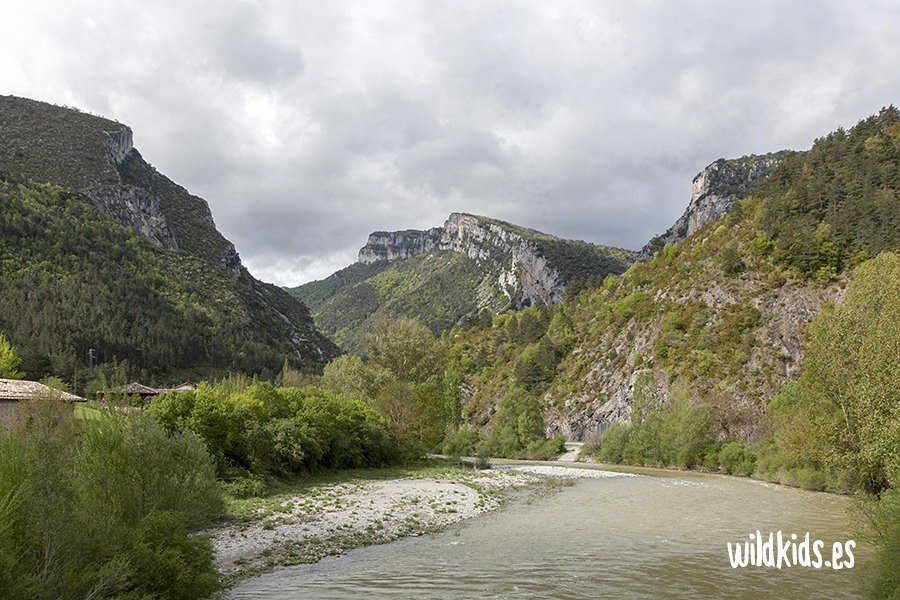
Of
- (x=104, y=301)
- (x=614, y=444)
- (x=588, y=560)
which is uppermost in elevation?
(x=104, y=301)

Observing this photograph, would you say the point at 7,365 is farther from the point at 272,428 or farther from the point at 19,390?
the point at 272,428

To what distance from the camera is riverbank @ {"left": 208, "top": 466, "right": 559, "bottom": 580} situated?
19.6 meters

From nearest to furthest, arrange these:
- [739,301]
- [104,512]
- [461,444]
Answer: [104,512]
[739,301]
[461,444]

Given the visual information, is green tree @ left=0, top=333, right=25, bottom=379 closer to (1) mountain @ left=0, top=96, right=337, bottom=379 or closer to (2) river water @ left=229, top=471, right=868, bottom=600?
(1) mountain @ left=0, top=96, right=337, bottom=379

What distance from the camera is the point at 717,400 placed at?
230ft

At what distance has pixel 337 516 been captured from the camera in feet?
87.1

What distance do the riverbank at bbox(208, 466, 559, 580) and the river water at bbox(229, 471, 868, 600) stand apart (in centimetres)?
118

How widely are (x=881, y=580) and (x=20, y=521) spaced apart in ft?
59.4

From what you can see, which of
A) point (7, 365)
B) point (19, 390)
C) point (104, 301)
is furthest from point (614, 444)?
point (104, 301)

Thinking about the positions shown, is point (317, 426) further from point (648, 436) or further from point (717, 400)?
point (717, 400)

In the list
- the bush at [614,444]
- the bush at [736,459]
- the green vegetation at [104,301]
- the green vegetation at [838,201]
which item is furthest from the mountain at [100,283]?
the green vegetation at [838,201]

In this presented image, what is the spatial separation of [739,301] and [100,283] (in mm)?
135268

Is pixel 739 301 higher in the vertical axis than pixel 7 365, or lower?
higher

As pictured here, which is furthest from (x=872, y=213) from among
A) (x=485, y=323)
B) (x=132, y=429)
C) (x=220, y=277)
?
(x=220, y=277)
